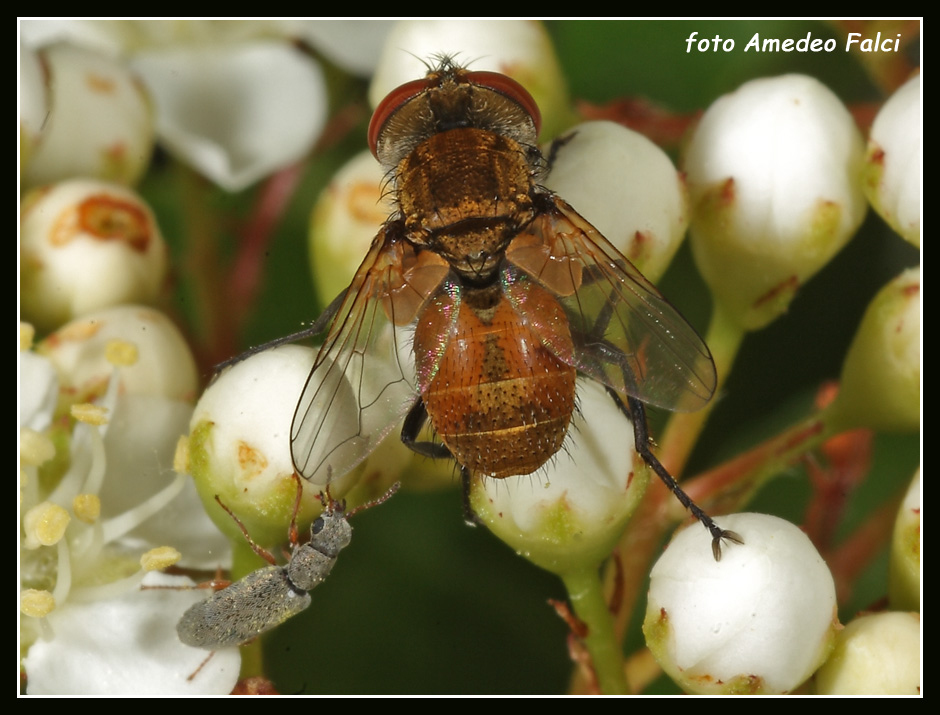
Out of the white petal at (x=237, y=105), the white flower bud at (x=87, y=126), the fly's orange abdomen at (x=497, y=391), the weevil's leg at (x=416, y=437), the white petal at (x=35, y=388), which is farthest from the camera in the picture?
the white petal at (x=237, y=105)

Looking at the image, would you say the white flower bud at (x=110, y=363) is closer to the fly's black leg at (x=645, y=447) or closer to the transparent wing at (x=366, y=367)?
the transparent wing at (x=366, y=367)

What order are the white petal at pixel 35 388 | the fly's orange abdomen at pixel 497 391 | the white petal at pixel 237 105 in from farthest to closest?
the white petal at pixel 237 105 < the white petal at pixel 35 388 < the fly's orange abdomen at pixel 497 391

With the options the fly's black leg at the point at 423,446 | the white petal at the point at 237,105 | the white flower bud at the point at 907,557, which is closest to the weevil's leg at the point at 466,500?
the fly's black leg at the point at 423,446

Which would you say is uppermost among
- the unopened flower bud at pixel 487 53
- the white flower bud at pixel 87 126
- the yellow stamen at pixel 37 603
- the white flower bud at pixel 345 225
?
the unopened flower bud at pixel 487 53

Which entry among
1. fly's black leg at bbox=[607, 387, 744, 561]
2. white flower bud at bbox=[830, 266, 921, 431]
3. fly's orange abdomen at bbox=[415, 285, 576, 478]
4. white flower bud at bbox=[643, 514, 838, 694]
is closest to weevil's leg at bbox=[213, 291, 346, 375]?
fly's orange abdomen at bbox=[415, 285, 576, 478]

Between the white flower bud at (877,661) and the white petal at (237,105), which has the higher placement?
the white petal at (237,105)

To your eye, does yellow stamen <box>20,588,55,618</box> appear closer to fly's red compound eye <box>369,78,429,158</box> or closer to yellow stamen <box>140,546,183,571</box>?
yellow stamen <box>140,546,183,571</box>
